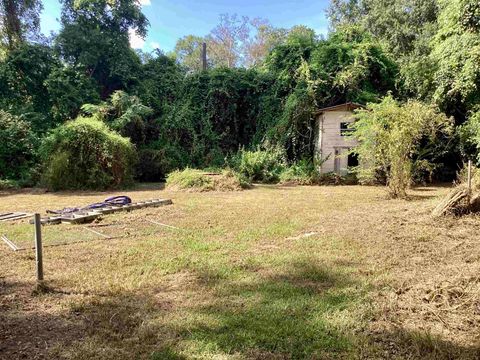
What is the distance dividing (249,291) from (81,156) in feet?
38.4

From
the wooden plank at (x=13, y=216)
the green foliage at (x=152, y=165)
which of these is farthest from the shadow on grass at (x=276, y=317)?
the green foliage at (x=152, y=165)

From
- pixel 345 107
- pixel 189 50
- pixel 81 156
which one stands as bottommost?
pixel 81 156

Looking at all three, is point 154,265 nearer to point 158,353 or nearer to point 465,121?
point 158,353

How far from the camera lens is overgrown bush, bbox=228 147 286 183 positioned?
16.6 m

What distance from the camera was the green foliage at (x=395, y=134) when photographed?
9930mm

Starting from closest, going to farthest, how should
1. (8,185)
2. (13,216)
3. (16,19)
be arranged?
(13,216) < (8,185) < (16,19)

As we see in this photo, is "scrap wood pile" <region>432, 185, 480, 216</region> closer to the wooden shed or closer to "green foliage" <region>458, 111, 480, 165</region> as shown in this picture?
"green foliage" <region>458, 111, 480, 165</region>

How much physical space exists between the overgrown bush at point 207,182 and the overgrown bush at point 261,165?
2.20 metres

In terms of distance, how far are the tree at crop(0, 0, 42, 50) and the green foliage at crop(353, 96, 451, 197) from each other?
19.0 m

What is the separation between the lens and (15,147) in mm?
15391

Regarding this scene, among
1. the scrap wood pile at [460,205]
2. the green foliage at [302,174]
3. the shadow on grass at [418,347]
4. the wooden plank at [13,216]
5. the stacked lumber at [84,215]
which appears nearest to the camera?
the shadow on grass at [418,347]

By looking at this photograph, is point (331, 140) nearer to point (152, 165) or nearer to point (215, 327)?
point (152, 165)

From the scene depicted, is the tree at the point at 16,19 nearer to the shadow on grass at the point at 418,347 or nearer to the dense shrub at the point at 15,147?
the dense shrub at the point at 15,147

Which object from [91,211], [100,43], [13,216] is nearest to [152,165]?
[100,43]
